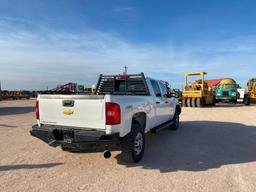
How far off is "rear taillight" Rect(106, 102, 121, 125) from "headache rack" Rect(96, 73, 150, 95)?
2.17 metres

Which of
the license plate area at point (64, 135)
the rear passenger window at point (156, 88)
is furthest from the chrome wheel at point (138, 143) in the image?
the rear passenger window at point (156, 88)

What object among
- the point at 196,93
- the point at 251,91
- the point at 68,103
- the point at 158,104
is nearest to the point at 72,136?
the point at 68,103

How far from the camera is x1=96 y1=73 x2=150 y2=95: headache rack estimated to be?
636cm

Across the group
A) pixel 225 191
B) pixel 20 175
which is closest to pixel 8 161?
pixel 20 175

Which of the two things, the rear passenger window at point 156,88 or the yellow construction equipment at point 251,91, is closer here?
the rear passenger window at point 156,88

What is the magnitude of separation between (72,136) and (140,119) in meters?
1.76

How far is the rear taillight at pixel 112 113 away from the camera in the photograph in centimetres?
412

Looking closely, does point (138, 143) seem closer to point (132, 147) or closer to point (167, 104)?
point (132, 147)

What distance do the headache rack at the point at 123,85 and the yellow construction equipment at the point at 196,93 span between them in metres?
14.1

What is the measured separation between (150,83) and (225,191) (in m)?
3.55

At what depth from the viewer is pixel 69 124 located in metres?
4.48

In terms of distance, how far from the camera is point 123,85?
6.78 metres

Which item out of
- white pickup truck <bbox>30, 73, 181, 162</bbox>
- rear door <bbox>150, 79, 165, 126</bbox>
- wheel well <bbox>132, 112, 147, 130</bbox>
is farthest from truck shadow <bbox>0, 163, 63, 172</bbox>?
rear door <bbox>150, 79, 165, 126</bbox>

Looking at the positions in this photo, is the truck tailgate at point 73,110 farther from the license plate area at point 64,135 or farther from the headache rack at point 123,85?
the headache rack at point 123,85
